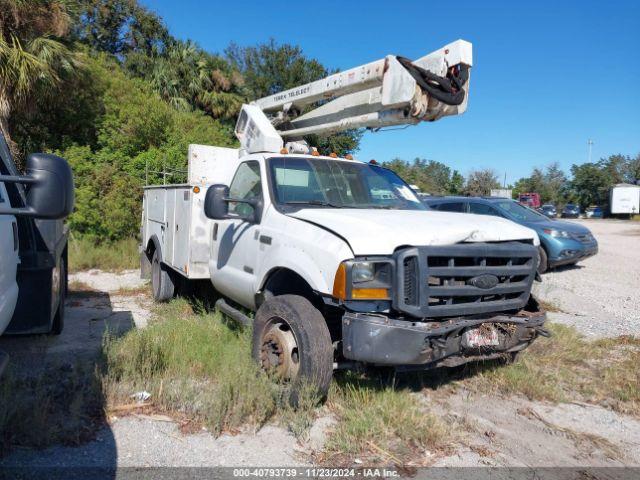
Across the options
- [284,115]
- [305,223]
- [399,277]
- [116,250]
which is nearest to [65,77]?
[116,250]

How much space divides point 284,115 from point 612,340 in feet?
17.9

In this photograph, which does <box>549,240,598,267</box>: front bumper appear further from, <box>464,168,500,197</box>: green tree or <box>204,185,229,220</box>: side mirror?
<box>464,168,500,197</box>: green tree

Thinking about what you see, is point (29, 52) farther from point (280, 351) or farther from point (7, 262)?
point (280, 351)

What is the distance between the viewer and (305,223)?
4.16 m

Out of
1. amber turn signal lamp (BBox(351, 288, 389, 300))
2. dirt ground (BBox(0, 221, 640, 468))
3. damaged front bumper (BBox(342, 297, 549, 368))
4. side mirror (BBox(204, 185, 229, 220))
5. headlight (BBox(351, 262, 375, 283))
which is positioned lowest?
dirt ground (BBox(0, 221, 640, 468))

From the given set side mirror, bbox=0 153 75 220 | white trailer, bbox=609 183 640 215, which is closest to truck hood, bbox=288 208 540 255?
side mirror, bbox=0 153 75 220

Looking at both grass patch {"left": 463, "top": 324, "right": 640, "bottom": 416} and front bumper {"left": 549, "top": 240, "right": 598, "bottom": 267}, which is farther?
front bumper {"left": 549, "top": 240, "right": 598, "bottom": 267}

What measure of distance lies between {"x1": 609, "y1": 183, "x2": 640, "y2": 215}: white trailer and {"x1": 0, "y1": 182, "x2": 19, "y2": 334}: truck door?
180 feet

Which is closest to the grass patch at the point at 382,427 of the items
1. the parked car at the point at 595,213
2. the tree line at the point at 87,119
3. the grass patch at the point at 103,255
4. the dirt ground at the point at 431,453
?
the dirt ground at the point at 431,453

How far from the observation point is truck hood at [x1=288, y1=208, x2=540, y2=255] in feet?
11.8

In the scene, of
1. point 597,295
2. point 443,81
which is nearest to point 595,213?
point 597,295

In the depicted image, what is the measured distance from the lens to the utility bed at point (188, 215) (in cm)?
605

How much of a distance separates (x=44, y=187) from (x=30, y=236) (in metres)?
2.05

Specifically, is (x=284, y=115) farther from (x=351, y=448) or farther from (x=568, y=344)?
(x=351, y=448)
